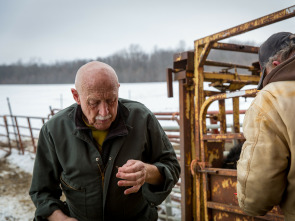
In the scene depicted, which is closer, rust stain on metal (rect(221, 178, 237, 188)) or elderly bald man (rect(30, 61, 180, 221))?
elderly bald man (rect(30, 61, 180, 221))

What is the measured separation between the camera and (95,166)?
4.92 feet

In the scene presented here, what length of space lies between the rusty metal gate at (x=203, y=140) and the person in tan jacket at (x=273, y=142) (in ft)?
2.79

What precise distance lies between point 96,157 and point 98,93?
0.40m

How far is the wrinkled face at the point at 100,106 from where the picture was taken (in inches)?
58.4

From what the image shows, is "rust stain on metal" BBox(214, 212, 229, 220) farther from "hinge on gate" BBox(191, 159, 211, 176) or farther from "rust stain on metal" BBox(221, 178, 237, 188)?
"hinge on gate" BBox(191, 159, 211, 176)

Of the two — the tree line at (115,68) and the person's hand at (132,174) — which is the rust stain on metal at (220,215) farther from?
the tree line at (115,68)

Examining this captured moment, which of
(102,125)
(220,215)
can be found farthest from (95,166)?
(220,215)

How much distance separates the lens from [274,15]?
1887 millimetres

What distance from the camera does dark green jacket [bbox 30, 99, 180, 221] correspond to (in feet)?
4.95

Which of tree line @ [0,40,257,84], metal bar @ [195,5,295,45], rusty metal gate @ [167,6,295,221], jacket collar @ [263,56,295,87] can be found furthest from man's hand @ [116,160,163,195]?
tree line @ [0,40,257,84]

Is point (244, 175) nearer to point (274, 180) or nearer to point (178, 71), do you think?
point (274, 180)

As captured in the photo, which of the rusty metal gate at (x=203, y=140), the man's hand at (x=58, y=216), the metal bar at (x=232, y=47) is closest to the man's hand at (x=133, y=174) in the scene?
the man's hand at (x=58, y=216)

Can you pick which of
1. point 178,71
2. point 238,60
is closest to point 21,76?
point 238,60

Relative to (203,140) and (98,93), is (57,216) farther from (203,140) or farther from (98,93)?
(203,140)
